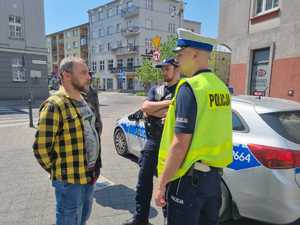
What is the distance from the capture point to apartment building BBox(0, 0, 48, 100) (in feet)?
72.3

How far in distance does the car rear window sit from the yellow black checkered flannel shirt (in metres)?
1.99

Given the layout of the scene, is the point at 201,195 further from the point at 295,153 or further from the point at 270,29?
the point at 270,29

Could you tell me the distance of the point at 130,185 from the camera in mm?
4336

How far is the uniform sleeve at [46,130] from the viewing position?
2016mm

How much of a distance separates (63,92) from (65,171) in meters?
0.64

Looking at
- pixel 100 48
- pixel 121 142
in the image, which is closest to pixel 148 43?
pixel 100 48

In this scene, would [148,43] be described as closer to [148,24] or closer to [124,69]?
[148,24]

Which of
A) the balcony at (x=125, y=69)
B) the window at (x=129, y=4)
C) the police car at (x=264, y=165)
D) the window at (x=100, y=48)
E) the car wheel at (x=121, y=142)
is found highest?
the window at (x=129, y=4)

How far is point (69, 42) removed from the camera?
6350 cm

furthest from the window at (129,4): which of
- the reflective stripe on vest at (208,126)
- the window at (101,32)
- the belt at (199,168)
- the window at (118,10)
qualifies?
the belt at (199,168)

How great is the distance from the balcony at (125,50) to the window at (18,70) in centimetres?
2542

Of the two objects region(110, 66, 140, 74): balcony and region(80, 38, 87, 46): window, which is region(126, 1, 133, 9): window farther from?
region(80, 38, 87, 46): window

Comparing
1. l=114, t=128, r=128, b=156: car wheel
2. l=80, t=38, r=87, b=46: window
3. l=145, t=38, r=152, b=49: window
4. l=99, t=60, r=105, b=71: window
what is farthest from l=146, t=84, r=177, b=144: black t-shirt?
l=80, t=38, r=87, b=46: window

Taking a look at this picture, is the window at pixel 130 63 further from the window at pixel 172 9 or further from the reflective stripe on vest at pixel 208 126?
the reflective stripe on vest at pixel 208 126
